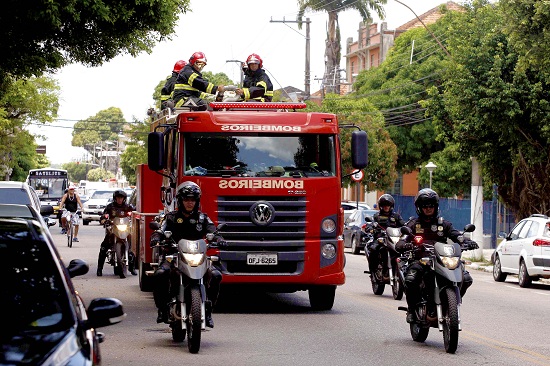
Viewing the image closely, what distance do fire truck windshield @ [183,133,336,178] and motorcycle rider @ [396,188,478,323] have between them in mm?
3173

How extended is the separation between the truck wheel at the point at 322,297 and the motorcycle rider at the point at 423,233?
3.61m

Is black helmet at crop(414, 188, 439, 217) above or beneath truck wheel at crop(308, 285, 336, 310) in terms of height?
above

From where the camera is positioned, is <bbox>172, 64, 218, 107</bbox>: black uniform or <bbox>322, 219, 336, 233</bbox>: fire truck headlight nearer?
<bbox>322, 219, 336, 233</bbox>: fire truck headlight

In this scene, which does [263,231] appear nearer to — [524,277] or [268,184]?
[268,184]

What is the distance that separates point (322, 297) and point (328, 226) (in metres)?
1.34

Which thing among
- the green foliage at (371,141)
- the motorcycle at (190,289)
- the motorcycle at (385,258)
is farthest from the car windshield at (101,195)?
the motorcycle at (190,289)

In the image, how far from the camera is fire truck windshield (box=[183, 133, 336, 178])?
15469 millimetres

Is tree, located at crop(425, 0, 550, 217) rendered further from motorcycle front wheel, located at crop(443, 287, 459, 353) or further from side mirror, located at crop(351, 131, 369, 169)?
motorcycle front wheel, located at crop(443, 287, 459, 353)

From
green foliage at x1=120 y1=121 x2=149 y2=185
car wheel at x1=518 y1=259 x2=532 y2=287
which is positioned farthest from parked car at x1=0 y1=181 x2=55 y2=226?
green foliage at x1=120 y1=121 x2=149 y2=185

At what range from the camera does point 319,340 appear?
12.8m

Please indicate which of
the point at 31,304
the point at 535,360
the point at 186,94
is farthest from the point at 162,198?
the point at 31,304

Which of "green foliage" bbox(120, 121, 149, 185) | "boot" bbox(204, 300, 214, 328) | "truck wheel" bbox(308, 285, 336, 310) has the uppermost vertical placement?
"green foliage" bbox(120, 121, 149, 185)

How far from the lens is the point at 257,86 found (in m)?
17.4

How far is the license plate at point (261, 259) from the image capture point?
50.0 feet
